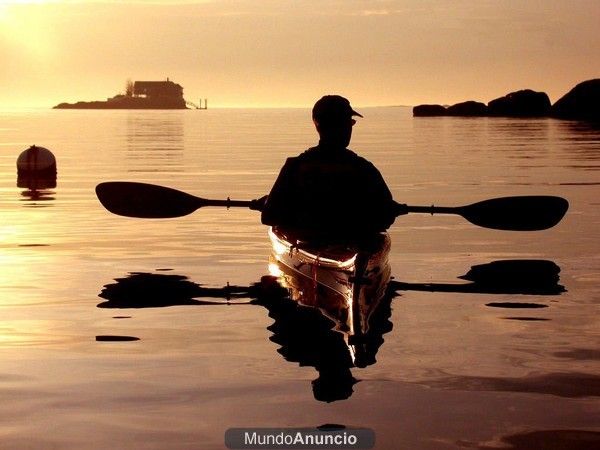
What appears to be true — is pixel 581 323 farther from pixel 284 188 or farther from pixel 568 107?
pixel 568 107

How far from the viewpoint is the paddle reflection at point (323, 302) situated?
11.1m

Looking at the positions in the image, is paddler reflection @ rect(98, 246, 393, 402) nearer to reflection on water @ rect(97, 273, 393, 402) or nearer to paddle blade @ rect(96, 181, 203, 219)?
reflection on water @ rect(97, 273, 393, 402)

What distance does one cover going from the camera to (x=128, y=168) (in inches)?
1758

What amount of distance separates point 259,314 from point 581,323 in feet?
11.6

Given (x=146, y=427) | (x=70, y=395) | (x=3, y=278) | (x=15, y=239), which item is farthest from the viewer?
(x=15, y=239)

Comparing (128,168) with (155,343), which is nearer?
(155,343)

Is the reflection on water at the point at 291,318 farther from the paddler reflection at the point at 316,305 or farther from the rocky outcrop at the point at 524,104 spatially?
the rocky outcrop at the point at 524,104

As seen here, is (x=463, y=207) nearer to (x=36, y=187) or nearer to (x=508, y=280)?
(x=508, y=280)

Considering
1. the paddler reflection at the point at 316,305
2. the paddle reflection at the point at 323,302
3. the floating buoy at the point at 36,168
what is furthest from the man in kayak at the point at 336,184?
the floating buoy at the point at 36,168

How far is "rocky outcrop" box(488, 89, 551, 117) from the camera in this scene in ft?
572

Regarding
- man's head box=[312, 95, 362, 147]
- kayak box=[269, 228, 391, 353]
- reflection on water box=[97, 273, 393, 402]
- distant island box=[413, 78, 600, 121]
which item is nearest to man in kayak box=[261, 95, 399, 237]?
man's head box=[312, 95, 362, 147]

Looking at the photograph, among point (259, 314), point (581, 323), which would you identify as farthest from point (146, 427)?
point (581, 323)

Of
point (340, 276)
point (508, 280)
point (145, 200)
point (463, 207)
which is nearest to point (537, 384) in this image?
point (340, 276)

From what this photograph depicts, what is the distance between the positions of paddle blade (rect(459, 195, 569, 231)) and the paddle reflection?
0.60 m
